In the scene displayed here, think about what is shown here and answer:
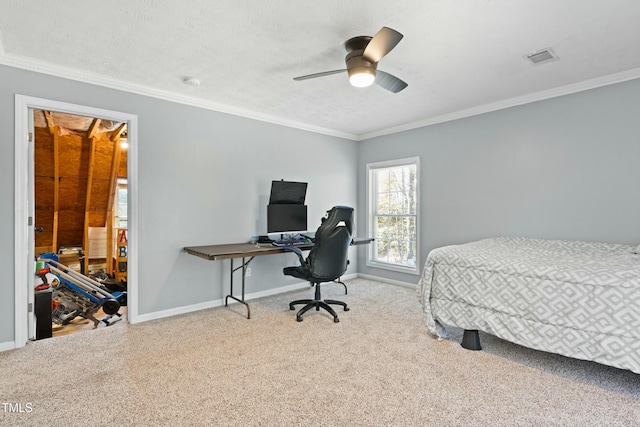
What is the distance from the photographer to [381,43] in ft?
6.73

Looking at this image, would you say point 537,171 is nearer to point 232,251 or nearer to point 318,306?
point 318,306

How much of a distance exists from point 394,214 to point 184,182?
119 inches

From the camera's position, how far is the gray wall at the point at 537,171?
9.91ft

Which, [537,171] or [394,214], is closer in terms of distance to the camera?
[537,171]

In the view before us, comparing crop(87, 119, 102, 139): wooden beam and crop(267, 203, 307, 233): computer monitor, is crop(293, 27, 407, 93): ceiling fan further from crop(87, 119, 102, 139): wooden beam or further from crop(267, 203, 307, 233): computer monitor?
crop(87, 119, 102, 139): wooden beam

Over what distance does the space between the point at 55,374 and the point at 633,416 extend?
11.5ft

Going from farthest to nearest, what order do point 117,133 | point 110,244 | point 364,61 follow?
point 110,244
point 117,133
point 364,61

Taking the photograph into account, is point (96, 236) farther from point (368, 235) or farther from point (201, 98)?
point (368, 235)

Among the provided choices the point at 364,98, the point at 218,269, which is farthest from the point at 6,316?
the point at 364,98

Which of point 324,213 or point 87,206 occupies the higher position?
point 87,206

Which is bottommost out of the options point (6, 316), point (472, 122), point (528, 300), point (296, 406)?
point (296, 406)

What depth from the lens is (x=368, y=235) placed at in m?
5.32

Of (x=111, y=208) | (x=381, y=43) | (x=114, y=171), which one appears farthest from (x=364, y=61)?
(x=111, y=208)

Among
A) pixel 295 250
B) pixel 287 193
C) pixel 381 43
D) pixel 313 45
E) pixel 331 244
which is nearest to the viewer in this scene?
pixel 381 43
